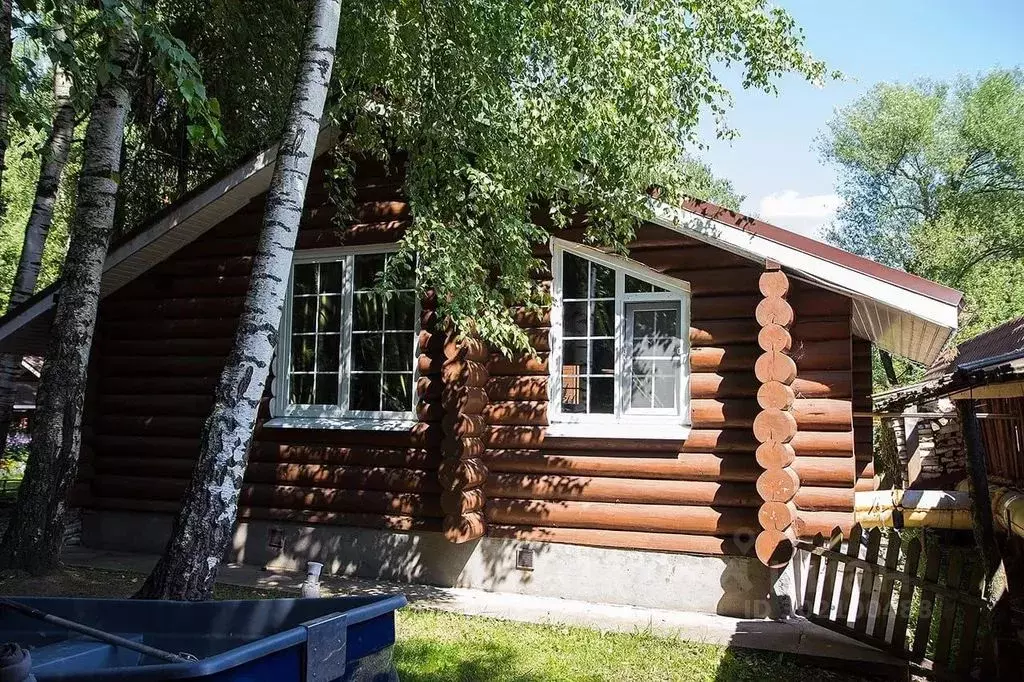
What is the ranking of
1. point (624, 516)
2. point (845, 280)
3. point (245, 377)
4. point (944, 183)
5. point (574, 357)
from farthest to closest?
1. point (944, 183)
2. point (574, 357)
3. point (624, 516)
4. point (845, 280)
5. point (245, 377)

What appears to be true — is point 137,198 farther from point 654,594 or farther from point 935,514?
point 935,514

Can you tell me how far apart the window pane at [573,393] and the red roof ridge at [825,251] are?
216cm

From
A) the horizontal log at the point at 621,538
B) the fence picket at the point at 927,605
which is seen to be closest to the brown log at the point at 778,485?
the horizontal log at the point at 621,538

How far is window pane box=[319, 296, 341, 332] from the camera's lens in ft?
32.1

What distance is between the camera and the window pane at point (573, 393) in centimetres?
870

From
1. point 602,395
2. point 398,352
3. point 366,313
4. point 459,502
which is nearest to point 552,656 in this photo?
point 459,502

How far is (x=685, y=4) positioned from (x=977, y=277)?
25.7 meters

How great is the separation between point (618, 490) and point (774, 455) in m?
1.67

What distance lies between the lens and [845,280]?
7246 mm

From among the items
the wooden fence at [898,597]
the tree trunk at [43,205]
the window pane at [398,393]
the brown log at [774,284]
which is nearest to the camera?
the wooden fence at [898,597]

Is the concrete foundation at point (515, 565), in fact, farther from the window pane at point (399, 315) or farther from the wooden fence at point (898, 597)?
the window pane at point (399, 315)

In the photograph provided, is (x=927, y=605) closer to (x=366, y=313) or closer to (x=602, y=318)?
(x=602, y=318)

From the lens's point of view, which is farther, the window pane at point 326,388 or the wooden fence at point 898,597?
the window pane at point 326,388

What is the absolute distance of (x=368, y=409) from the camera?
9.53 metres
